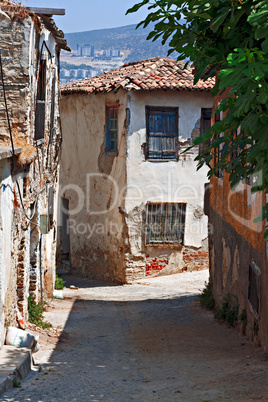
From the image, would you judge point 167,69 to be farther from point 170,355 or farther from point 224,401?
point 224,401

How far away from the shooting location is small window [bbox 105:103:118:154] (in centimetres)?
1839

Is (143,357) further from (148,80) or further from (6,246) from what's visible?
(148,80)

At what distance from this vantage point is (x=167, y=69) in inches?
738

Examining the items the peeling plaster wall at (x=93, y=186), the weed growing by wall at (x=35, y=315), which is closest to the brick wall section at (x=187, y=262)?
the peeling plaster wall at (x=93, y=186)

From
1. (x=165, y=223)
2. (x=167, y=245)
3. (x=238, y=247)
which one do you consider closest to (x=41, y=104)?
(x=238, y=247)

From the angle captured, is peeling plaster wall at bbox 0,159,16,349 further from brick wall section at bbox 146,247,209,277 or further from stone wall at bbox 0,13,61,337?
brick wall section at bbox 146,247,209,277

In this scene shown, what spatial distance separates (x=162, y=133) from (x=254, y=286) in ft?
32.6

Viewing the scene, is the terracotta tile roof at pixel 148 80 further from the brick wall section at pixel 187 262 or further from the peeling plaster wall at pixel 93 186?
the brick wall section at pixel 187 262

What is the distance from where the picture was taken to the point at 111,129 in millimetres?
18594

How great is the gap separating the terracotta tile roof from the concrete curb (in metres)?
11.0

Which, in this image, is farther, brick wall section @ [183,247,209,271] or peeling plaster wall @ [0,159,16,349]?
brick wall section @ [183,247,209,271]

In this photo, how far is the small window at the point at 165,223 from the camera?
714 inches

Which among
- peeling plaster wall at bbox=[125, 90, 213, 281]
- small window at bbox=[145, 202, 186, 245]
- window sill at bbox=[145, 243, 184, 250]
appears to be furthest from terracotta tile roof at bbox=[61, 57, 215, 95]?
window sill at bbox=[145, 243, 184, 250]

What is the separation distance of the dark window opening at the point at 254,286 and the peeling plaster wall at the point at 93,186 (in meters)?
9.16
